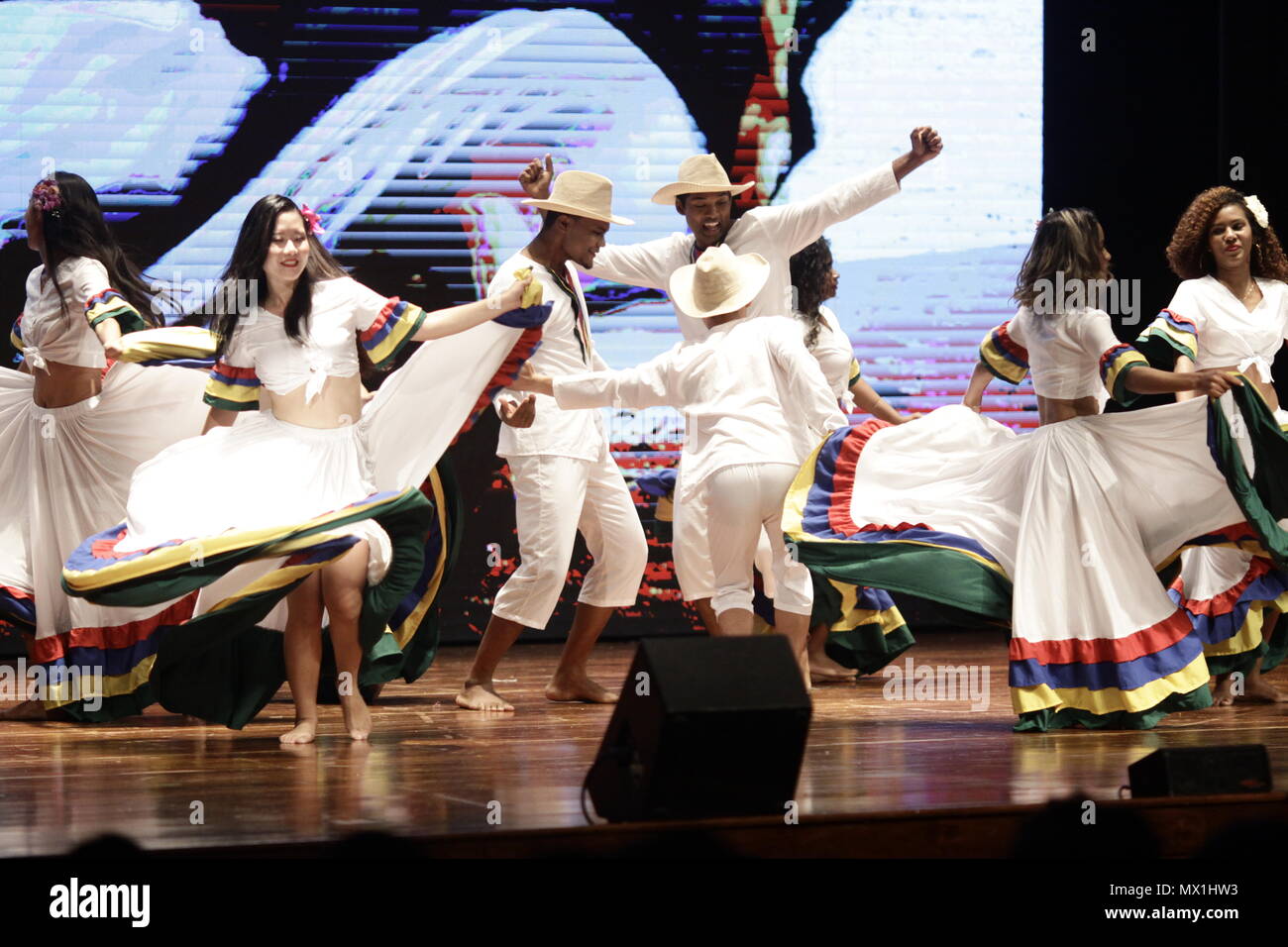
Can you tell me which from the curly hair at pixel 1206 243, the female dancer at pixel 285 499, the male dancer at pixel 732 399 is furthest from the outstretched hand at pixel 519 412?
the curly hair at pixel 1206 243

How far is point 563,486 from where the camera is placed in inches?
214

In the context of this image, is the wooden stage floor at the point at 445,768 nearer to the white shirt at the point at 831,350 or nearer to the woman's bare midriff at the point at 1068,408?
the woman's bare midriff at the point at 1068,408

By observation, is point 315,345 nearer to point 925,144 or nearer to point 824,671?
point 925,144

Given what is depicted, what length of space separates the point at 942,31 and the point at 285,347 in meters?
4.46

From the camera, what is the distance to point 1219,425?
484cm

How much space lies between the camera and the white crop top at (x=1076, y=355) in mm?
4934

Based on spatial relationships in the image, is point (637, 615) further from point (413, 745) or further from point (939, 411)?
point (413, 745)

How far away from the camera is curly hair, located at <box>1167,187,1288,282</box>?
18.1 ft

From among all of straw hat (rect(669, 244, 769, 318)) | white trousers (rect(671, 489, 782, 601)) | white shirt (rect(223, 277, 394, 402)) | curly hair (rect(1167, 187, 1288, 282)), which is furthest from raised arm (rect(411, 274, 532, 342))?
curly hair (rect(1167, 187, 1288, 282))

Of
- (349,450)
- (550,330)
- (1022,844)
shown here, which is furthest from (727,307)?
(1022,844)

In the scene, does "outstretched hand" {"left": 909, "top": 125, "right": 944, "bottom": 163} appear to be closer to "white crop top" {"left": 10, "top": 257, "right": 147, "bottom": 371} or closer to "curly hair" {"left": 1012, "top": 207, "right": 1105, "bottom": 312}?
"curly hair" {"left": 1012, "top": 207, "right": 1105, "bottom": 312}

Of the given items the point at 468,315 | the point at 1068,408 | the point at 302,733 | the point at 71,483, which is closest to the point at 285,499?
the point at 302,733

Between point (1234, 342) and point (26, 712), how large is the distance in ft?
13.8

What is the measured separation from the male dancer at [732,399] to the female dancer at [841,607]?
1.29m
